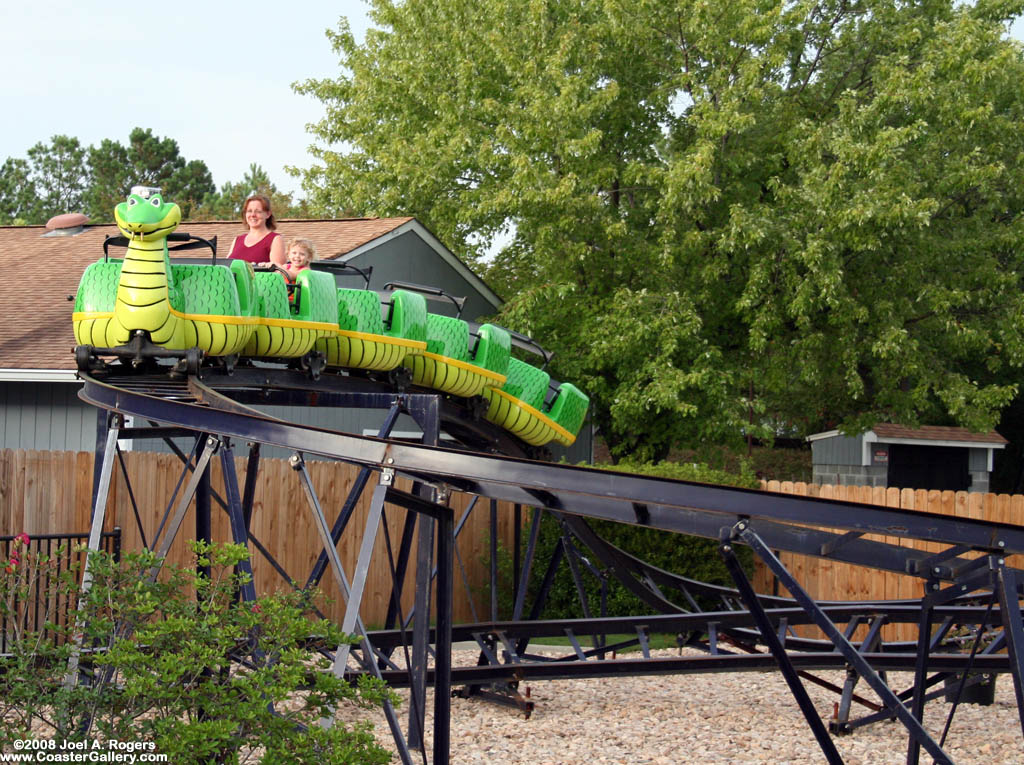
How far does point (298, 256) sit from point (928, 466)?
17856mm

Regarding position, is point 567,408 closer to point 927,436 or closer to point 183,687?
point 183,687

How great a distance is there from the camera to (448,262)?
17.3 metres

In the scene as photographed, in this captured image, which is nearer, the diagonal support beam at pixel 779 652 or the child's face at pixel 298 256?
the diagonal support beam at pixel 779 652

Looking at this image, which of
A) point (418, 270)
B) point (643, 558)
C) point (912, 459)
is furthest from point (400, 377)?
point (912, 459)

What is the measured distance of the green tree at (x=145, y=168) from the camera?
154 ft

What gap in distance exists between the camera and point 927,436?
21.6 meters

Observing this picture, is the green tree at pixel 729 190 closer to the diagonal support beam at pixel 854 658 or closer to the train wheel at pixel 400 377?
the train wheel at pixel 400 377

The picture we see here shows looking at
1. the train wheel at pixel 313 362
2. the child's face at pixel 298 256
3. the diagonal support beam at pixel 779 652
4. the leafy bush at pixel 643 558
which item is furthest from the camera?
the leafy bush at pixel 643 558

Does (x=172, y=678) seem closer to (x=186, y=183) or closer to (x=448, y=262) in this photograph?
(x=448, y=262)

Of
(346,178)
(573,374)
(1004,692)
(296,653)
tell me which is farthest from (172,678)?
(346,178)

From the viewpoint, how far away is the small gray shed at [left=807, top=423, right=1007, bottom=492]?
2177 centimetres

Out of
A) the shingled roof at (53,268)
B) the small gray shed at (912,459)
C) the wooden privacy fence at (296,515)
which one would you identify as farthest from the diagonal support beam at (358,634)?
the small gray shed at (912,459)

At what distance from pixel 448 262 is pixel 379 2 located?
7515mm

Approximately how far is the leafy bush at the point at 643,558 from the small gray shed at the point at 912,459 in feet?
35.3
